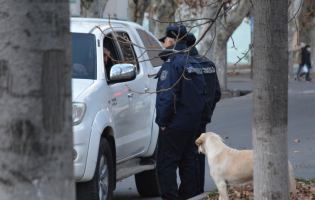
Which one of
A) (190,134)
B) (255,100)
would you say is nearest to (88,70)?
(190,134)

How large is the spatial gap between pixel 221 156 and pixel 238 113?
377 inches

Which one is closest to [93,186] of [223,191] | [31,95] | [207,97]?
[223,191]

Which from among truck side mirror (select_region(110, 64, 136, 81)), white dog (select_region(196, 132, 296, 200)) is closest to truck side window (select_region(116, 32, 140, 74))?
truck side mirror (select_region(110, 64, 136, 81))

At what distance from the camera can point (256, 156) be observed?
3.39m

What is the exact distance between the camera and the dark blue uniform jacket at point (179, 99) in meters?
4.79

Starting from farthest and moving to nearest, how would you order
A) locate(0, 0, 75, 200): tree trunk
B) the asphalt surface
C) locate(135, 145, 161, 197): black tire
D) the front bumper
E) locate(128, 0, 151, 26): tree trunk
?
locate(128, 0, 151, 26): tree trunk
the asphalt surface
locate(135, 145, 161, 197): black tire
the front bumper
locate(0, 0, 75, 200): tree trunk

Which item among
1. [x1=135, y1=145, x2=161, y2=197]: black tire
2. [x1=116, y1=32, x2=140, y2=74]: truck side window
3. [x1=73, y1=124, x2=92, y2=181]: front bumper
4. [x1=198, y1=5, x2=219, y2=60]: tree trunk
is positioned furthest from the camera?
[x1=198, y1=5, x2=219, y2=60]: tree trunk

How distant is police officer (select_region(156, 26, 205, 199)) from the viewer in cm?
480

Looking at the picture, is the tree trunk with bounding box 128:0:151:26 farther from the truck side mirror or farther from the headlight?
the headlight

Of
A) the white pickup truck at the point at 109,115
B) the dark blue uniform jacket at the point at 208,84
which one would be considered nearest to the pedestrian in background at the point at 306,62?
the white pickup truck at the point at 109,115

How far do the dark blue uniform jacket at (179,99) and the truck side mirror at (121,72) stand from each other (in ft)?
1.32

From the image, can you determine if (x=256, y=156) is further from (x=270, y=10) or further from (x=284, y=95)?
(x=270, y=10)

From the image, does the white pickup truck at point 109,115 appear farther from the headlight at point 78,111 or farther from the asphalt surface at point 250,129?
the asphalt surface at point 250,129

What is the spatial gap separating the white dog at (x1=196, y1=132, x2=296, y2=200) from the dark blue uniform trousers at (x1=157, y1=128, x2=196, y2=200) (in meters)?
0.33
